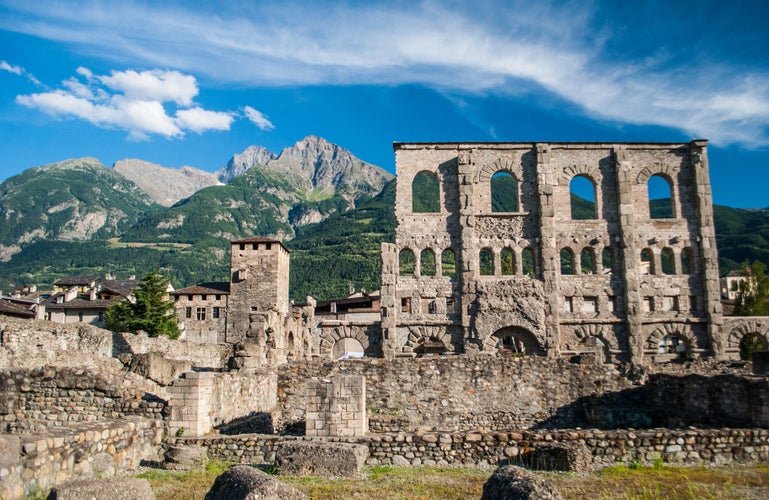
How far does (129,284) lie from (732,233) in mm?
135718

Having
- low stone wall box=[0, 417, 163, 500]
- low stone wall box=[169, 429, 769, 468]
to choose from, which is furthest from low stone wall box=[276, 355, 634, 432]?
low stone wall box=[0, 417, 163, 500]

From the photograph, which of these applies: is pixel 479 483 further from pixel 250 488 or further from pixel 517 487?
pixel 250 488

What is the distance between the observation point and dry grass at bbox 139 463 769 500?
9.02 m

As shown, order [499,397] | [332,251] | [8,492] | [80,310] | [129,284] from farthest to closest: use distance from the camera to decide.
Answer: [332,251]
[129,284]
[80,310]
[499,397]
[8,492]

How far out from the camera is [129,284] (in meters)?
87.8

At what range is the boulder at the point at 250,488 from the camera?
6.67 meters

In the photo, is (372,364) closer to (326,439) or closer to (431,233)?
(326,439)

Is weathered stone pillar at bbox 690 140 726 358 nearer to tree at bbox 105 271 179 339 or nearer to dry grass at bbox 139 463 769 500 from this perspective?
dry grass at bbox 139 463 769 500

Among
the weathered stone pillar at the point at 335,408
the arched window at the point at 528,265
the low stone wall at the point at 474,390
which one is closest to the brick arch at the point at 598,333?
the arched window at the point at 528,265

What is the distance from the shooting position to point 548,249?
35.5m

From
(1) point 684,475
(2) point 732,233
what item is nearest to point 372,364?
(1) point 684,475

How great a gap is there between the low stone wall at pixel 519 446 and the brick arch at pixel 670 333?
24699mm

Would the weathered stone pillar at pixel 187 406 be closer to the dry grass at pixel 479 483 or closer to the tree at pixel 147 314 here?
the dry grass at pixel 479 483

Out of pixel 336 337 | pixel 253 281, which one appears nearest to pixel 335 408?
pixel 336 337
